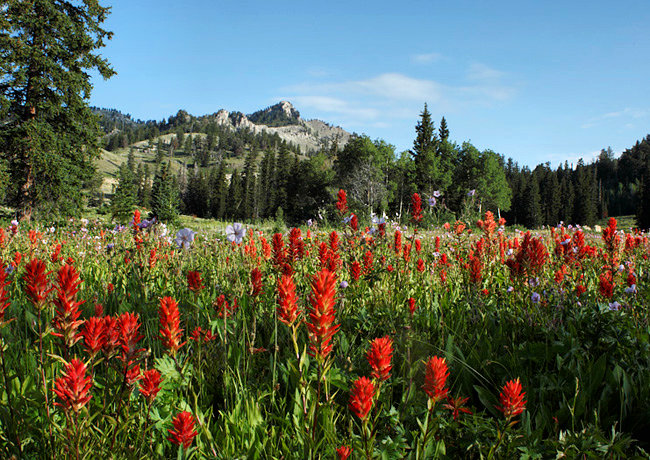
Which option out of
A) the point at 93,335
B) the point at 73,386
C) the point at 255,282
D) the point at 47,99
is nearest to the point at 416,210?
the point at 255,282

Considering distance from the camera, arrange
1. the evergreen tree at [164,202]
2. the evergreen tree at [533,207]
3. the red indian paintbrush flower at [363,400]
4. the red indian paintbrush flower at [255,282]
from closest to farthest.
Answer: the red indian paintbrush flower at [363,400] < the red indian paintbrush flower at [255,282] < the evergreen tree at [164,202] < the evergreen tree at [533,207]

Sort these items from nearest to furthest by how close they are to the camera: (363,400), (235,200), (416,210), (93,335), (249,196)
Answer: (363,400) → (93,335) → (416,210) → (249,196) → (235,200)

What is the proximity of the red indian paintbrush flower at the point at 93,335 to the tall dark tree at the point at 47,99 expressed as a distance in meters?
25.8

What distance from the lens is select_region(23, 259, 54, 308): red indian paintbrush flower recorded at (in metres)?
1.34

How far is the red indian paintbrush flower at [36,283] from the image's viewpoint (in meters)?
1.34

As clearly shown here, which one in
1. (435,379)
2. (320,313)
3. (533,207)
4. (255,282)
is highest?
(533,207)

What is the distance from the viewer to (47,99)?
22.9 meters

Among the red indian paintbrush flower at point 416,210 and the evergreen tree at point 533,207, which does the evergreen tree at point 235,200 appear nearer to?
the evergreen tree at point 533,207

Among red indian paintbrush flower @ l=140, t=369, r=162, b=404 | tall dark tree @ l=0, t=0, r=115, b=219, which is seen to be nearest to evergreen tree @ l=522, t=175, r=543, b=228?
tall dark tree @ l=0, t=0, r=115, b=219

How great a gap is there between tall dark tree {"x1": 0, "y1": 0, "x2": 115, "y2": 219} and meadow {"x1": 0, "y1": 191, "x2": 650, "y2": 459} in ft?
74.2

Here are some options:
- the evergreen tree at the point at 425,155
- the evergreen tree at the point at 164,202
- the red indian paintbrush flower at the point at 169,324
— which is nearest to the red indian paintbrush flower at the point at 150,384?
the red indian paintbrush flower at the point at 169,324

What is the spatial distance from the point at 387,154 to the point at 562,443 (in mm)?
66205

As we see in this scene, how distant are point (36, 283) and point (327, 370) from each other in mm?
1160

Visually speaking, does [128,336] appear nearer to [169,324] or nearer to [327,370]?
[169,324]
